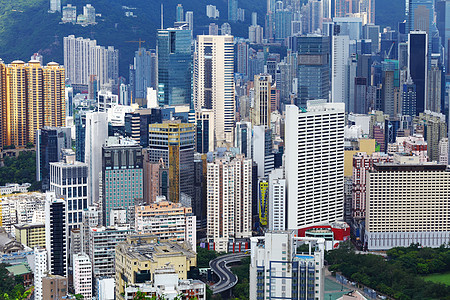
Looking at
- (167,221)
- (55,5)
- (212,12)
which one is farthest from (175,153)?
(212,12)

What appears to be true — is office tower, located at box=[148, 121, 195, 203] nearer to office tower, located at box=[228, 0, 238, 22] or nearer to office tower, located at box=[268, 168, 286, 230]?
office tower, located at box=[268, 168, 286, 230]

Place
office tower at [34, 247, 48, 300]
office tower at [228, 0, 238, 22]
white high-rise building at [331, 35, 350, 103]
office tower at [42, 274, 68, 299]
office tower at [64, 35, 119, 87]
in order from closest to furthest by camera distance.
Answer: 1. office tower at [42, 274, 68, 299]
2. office tower at [34, 247, 48, 300]
3. white high-rise building at [331, 35, 350, 103]
4. office tower at [64, 35, 119, 87]
5. office tower at [228, 0, 238, 22]

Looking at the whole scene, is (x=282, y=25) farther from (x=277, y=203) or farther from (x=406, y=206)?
(x=277, y=203)

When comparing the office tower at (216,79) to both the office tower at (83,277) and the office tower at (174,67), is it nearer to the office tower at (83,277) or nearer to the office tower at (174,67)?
the office tower at (174,67)

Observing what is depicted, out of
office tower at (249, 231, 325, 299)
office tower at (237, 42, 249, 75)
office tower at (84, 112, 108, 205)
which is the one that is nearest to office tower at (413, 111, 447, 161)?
office tower at (84, 112, 108, 205)

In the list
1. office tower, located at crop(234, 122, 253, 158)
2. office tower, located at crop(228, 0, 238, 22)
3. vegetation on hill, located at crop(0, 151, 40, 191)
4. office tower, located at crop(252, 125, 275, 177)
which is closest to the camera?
office tower, located at crop(252, 125, 275, 177)

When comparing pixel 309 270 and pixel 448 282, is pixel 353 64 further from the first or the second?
pixel 309 270

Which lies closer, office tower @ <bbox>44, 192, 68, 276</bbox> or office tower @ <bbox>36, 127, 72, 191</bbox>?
office tower @ <bbox>44, 192, 68, 276</bbox>
